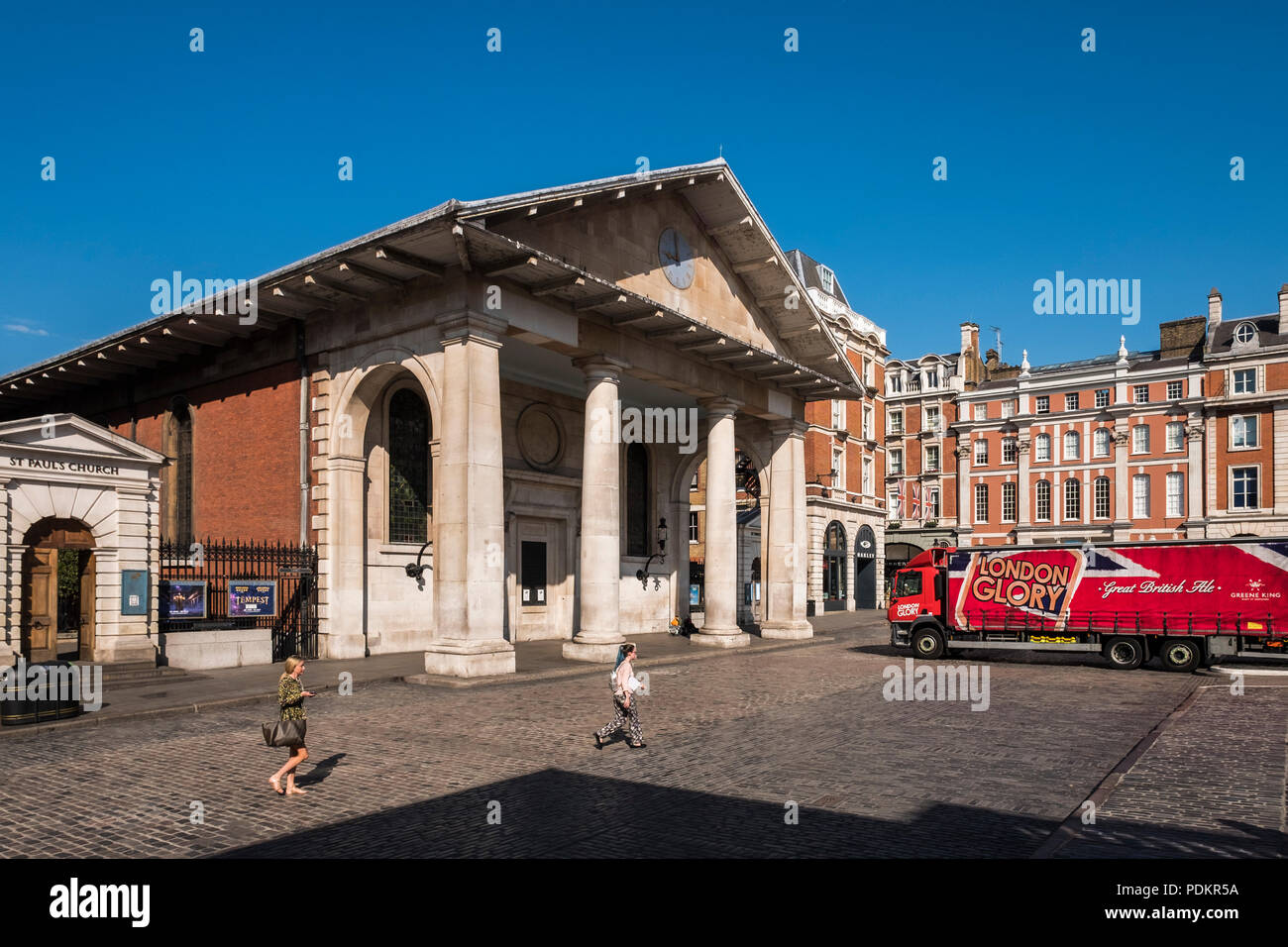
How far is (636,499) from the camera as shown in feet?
114

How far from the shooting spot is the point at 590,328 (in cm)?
2323

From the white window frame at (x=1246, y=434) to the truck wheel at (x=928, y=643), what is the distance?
45.2 meters

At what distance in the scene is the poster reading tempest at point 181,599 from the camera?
20125mm

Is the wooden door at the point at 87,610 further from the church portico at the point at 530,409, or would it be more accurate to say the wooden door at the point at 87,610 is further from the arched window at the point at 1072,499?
the arched window at the point at 1072,499

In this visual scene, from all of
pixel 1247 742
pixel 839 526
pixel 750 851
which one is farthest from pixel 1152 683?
pixel 839 526

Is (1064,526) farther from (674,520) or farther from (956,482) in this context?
(674,520)

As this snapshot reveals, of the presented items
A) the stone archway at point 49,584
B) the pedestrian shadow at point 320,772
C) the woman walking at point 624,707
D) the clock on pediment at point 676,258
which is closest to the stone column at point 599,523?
the clock on pediment at point 676,258

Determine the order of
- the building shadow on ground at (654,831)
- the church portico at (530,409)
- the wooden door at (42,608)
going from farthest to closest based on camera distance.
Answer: the church portico at (530,409), the wooden door at (42,608), the building shadow on ground at (654,831)

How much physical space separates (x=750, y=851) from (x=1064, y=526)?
65.3 metres

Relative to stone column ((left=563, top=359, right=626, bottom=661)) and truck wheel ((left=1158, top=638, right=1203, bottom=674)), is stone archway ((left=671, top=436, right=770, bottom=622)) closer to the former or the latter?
stone column ((left=563, top=359, right=626, bottom=661))

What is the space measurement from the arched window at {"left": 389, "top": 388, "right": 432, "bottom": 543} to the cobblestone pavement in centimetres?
739

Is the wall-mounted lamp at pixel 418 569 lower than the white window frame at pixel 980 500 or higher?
lower

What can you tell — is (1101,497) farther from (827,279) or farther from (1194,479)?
(827,279)

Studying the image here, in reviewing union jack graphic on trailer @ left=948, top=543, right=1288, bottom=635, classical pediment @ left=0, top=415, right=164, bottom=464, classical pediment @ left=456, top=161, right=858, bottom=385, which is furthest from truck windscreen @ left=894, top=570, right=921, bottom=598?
classical pediment @ left=0, top=415, right=164, bottom=464
